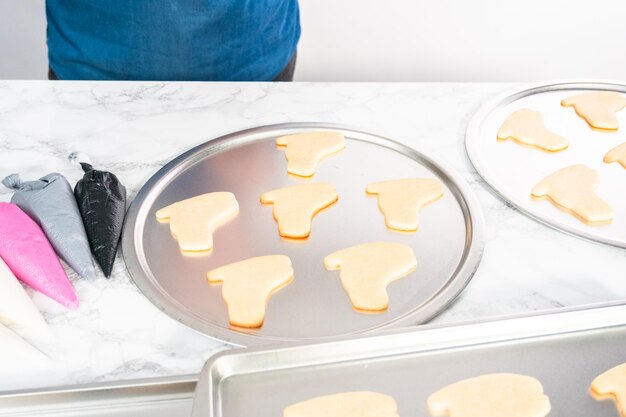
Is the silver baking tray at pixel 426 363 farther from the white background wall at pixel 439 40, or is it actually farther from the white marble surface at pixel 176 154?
the white background wall at pixel 439 40

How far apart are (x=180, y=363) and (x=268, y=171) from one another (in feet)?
1.08

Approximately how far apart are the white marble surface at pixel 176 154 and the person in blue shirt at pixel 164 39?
0.12 metres

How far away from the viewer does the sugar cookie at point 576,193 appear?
863 mm

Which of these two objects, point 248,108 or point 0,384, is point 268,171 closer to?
point 248,108

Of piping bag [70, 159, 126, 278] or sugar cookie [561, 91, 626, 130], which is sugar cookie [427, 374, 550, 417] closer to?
piping bag [70, 159, 126, 278]

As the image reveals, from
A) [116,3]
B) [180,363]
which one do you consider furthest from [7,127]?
[180,363]

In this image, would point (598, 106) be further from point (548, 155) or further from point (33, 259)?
point (33, 259)

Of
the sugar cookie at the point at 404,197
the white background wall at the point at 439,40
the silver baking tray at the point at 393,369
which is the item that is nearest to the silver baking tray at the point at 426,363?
the silver baking tray at the point at 393,369

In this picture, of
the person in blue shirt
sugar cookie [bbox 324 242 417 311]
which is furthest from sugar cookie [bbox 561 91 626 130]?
the person in blue shirt

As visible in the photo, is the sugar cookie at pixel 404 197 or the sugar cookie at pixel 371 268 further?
the sugar cookie at pixel 404 197

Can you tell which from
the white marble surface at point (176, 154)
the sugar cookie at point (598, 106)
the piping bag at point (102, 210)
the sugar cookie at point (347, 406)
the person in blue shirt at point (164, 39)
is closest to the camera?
the sugar cookie at point (347, 406)

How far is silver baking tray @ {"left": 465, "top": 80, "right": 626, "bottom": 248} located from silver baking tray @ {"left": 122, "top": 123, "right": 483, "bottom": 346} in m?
0.07

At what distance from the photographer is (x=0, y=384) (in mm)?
641

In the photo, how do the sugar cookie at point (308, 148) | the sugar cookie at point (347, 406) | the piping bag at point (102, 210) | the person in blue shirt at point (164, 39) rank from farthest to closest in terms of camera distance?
the person in blue shirt at point (164, 39), the sugar cookie at point (308, 148), the piping bag at point (102, 210), the sugar cookie at point (347, 406)
